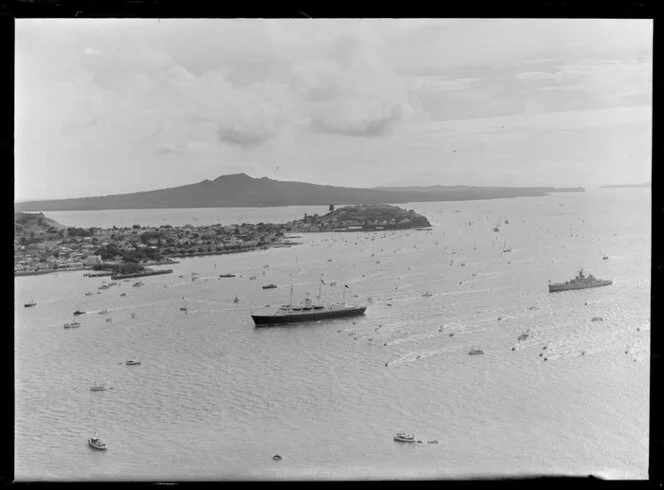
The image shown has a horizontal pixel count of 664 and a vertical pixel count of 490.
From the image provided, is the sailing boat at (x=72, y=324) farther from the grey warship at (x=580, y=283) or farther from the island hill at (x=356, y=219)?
the grey warship at (x=580, y=283)

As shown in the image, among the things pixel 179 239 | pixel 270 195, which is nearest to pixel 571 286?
pixel 270 195

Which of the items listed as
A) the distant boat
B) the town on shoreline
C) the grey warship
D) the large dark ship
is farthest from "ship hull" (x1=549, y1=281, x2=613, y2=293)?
the distant boat

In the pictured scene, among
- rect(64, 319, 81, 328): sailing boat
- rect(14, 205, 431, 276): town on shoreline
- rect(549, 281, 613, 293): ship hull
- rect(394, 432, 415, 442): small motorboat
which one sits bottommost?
rect(394, 432, 415, 442): small motorboat

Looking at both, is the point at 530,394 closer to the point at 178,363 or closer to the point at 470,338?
the point at 470,338

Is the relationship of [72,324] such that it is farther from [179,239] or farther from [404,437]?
[404,437]

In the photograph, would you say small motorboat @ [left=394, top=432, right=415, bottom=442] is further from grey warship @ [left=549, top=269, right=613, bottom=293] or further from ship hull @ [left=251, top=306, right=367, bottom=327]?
grey warship @ [left=549, top=269, right=613, bottom=293]

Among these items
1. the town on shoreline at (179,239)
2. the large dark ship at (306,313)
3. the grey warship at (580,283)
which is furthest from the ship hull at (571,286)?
the large dark ship at (306,313)
